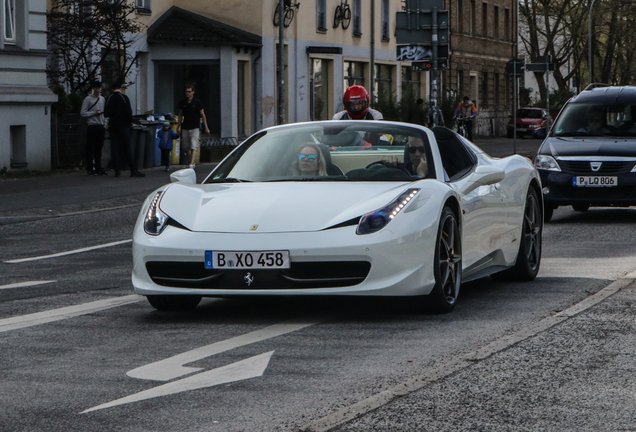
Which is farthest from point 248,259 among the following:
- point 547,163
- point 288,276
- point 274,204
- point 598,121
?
point 598,121

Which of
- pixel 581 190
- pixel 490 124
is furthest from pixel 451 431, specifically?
pixel 490 124

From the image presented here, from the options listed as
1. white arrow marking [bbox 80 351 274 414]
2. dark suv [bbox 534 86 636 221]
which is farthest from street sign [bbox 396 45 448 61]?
white arrow marking [bbox 80 351 274 414]

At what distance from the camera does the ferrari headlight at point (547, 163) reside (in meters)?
15.1

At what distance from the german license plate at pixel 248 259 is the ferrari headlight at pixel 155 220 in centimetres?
42

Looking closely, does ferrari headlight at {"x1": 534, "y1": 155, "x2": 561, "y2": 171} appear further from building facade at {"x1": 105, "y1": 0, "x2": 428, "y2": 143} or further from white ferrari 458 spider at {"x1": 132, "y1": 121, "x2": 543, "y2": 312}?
building facade at {"x1": 105, "y1": 0, "x2": 428, "y2": 143}

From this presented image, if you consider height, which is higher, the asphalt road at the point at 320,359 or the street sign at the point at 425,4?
the street sign at the point at 425,4

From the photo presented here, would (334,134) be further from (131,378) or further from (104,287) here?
(131,378)

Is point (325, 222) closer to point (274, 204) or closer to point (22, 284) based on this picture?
point (274, 204)

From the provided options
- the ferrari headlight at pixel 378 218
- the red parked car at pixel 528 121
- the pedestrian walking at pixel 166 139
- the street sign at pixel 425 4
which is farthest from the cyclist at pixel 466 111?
the ferrari headlight at pixel 378 218

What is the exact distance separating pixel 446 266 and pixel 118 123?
17041mm

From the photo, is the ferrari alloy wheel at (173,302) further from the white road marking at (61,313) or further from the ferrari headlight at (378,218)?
the ferrari headlight at (378,218)

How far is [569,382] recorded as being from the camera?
5.35m

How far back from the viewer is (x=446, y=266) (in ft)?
24.3

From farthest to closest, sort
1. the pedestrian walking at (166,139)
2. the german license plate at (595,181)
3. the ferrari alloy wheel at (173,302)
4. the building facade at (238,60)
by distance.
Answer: the building facade at (238,60)
the pedestrian walking at (166,139)
the german license plate at (595,181)
the ferrari alloy wheel at (173,302)
